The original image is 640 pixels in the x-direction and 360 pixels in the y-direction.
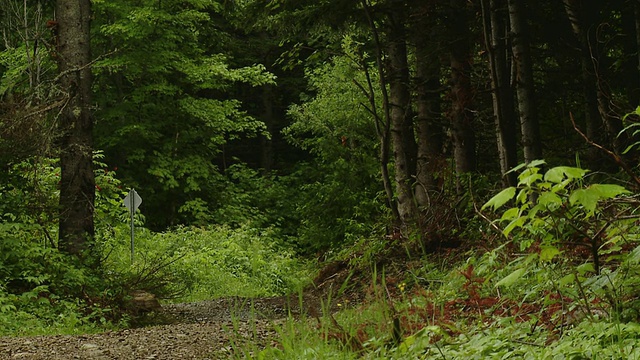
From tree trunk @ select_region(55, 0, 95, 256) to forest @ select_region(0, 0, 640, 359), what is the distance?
0.03 m

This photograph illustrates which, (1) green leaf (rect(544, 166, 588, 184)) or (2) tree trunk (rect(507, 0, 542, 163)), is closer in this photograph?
(1) green leaf (rect(544, 166, 588, 184))

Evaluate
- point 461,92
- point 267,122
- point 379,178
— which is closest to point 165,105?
point 267,122

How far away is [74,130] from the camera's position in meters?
11.5

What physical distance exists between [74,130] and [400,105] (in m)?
4.84

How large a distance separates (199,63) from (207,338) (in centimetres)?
1915

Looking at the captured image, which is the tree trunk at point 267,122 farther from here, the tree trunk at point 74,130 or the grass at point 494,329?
the grass at point 494,329

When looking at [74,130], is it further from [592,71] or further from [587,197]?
[587,197]

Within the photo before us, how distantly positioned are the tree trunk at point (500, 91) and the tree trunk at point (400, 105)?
2.16m

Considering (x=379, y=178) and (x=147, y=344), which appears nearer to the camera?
(x=147, y=344)

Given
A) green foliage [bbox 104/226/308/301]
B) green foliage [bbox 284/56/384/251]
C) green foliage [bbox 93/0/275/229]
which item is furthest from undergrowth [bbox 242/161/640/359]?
green foliage [bbox 93/0/275/229]

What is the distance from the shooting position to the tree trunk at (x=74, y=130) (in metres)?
11.5

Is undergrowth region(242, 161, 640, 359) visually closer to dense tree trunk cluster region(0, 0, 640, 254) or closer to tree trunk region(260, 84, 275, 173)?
dense tree trunk cluster region(0, 0, 640, 254)

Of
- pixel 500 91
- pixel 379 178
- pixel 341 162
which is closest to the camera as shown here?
pixel 500 91

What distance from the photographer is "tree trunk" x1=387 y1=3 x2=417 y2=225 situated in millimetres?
12281
